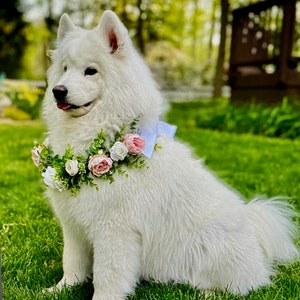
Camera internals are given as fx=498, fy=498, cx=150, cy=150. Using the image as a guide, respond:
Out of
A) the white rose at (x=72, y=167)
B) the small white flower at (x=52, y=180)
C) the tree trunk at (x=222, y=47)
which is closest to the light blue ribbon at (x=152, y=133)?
the white rose at (x=72, y=167)

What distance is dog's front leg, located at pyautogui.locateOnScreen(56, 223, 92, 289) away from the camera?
237 cm

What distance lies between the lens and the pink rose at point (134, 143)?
2.15 m

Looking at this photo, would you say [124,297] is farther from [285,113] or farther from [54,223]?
[285,113]

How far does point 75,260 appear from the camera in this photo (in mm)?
2432

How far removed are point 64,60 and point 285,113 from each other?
6.22 m

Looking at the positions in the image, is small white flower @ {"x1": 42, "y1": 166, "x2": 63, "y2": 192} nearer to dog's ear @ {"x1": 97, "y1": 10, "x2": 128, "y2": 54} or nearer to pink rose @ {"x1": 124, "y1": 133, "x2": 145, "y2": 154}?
pink rose @ {"x1": 124, "y1": 133, "x2": 145, "y2": 154}

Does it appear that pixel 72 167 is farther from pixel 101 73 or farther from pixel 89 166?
pixel 101 73

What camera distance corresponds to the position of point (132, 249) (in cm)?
218

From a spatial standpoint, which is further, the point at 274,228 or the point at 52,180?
the point at 274,228

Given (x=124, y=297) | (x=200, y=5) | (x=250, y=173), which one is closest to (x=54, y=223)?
(x=124, y=297)

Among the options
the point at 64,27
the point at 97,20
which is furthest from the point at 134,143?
the point at 97,20

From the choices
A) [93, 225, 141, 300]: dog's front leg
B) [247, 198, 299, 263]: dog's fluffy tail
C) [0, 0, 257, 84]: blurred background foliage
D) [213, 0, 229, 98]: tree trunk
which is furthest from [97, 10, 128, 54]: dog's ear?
[0, 0, 257, 84]: blurred background foliage

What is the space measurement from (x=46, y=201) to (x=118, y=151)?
1.96 m

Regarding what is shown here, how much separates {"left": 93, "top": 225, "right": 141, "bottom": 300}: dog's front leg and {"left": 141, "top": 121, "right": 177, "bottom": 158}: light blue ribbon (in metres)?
0.36
